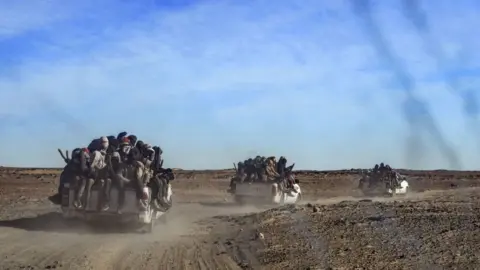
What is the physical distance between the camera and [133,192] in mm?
17500

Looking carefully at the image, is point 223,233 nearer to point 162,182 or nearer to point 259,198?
point 162,182

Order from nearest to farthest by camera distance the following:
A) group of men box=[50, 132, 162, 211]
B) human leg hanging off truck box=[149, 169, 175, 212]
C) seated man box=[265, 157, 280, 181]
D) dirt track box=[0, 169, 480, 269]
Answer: dirt track box=[0, 169, 480, 269] → group of men box=[50, 132, 162, 211] → human leg hanging off truck box=[149, 169, 175, 212] → seated man box=[265, 157, 280, 181]

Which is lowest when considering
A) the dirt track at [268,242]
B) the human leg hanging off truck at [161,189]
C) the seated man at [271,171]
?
the dirt track at [268,242]

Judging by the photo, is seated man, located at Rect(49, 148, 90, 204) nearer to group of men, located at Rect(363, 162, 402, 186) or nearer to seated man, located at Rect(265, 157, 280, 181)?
seated man, located at Rect(265, 157, 280, 181)

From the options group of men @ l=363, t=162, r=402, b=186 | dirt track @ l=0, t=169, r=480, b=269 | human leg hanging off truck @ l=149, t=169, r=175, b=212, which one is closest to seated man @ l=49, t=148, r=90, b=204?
dirt track @ l=0, t=169, r=480, b=269

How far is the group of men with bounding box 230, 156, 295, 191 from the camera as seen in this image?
94.0 ft

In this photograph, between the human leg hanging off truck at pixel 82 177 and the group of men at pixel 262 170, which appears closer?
the human leg hanging off truck at pixel 82 177

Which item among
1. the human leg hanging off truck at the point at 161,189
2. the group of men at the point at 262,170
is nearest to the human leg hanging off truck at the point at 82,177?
the human leg hanging off truck at the point at 161,189

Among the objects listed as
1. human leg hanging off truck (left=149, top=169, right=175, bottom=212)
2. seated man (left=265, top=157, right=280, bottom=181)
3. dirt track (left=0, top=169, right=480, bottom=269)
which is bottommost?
dirt track (left=0, top=169, right=480, bottom=269)

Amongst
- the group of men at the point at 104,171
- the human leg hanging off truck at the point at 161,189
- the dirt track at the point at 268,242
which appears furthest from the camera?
the human leg hanging off truck at the point at 161,189

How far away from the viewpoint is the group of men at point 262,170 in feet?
94.0

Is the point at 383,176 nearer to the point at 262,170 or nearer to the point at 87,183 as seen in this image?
the point at 262,170

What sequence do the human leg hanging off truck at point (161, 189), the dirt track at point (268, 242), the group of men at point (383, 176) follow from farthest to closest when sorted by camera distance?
the group of men at point (383, 176), the human leg hanging off truck at point (161, 189), the dirt track at point (268, 242)

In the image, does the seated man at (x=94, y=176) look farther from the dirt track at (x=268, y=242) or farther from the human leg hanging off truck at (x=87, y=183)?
the dirt track at (x=268, y=242)
